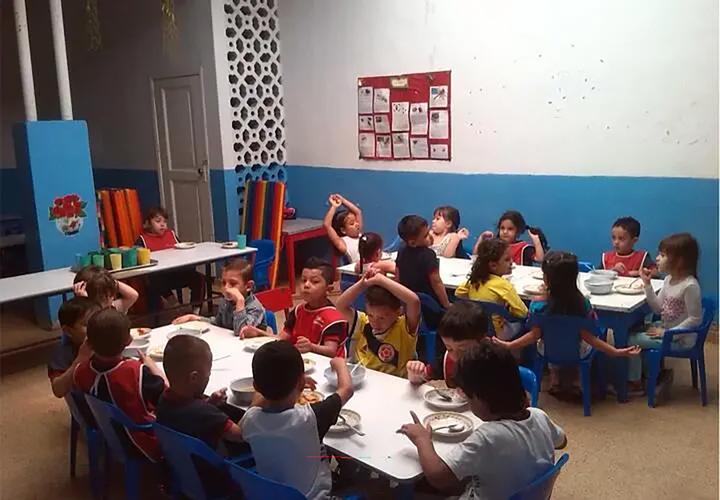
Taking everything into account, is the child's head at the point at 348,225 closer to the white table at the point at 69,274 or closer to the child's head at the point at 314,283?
the white table at the point at 69,274

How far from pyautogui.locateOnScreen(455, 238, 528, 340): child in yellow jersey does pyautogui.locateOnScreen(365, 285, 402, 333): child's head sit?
838 mm

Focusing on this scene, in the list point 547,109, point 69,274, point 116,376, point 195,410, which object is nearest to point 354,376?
point 195,410

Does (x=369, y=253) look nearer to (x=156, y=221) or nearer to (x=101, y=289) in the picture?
(x=101, y=289)

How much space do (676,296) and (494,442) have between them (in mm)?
2285

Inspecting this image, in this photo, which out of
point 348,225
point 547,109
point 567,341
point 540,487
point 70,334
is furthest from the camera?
point 348,225

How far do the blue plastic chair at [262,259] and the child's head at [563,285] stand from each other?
2762mm

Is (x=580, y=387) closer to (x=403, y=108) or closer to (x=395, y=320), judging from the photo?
(x=395, y=320)

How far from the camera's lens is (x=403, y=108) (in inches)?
244

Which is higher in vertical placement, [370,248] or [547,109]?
[547,109]

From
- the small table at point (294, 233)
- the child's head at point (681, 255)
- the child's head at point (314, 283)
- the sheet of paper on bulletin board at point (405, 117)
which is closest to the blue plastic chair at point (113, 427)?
the child's head at point (314, 283)

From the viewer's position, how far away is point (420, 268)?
381 cm

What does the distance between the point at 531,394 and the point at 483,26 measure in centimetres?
389

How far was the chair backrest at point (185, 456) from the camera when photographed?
200 cm

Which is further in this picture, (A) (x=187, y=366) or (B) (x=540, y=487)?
(A) (x=187, y=366)
